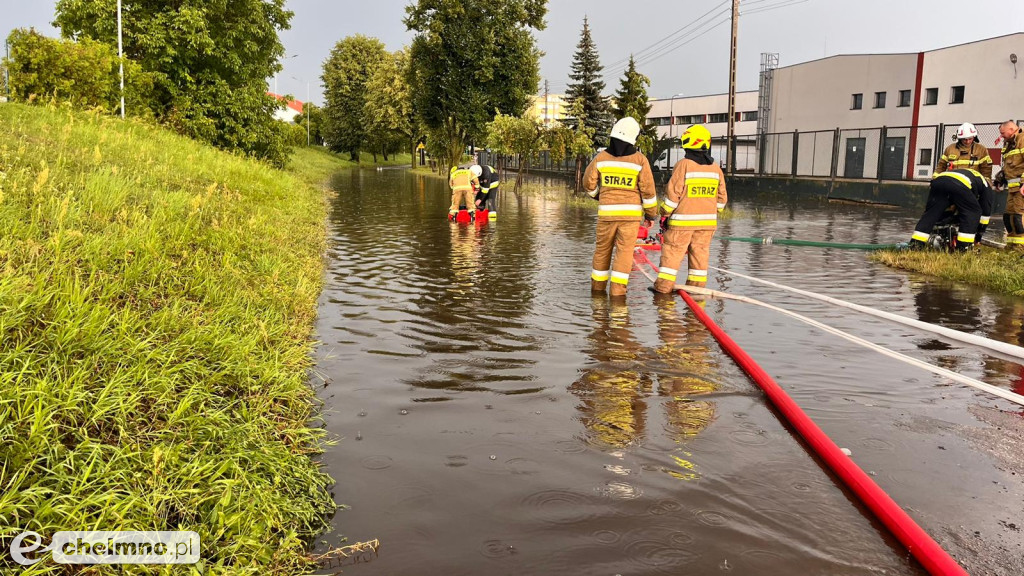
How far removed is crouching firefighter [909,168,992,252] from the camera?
10.4 metres

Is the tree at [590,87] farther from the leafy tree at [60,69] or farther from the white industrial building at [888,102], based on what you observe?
the leafy tree at [60,69]

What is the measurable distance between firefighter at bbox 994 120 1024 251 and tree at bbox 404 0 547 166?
30.9 m

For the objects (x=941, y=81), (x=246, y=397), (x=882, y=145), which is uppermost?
(x=941, y=81)

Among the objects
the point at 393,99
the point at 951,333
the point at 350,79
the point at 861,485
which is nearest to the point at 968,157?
the point at 951,333

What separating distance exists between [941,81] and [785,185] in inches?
599

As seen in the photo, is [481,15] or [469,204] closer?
[469,204]

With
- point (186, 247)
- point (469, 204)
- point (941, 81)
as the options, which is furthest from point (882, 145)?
point (186, 247)

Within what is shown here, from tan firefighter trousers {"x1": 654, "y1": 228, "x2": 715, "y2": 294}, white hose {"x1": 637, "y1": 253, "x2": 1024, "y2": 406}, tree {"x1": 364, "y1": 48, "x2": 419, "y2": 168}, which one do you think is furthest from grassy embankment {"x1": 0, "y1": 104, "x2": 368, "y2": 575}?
tree {"x1": 364, "y1": 48, "x2": 419, "y2": 168}

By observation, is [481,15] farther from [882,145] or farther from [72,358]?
[72,358]

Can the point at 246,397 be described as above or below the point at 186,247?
below

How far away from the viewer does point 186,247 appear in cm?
656

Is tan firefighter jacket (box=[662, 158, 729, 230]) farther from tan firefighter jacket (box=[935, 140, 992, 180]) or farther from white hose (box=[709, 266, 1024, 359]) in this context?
tan firefighter jacket (box=[935, 140, 992, 180])

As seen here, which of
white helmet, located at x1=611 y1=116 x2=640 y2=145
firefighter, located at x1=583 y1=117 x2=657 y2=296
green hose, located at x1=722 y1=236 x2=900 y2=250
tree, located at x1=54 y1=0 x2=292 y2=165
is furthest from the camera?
tree, located at x1=54 y1=0 x2=292 y2=165

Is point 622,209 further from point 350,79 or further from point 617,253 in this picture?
point 350,79
